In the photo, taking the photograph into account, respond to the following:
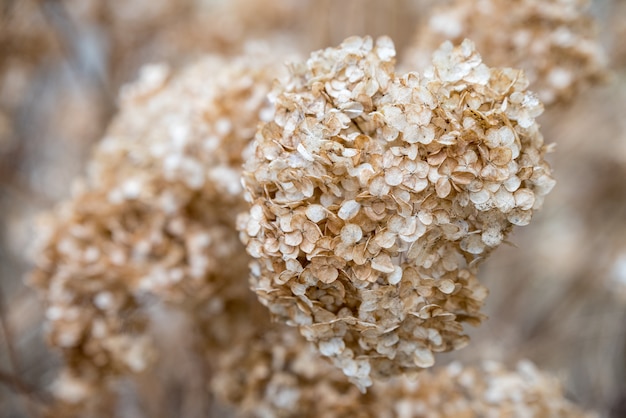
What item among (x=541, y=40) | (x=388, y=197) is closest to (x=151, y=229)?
(x=388, y=197)

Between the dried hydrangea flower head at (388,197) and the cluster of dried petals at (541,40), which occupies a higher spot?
the cluster of dried petals at (541,40)

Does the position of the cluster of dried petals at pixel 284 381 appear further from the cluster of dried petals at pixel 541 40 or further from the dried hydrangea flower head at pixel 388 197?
the cluster of dried petals at pixel 541 40

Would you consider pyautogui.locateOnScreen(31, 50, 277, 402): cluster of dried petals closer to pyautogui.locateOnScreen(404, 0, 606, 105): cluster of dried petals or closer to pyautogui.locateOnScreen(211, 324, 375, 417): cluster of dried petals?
pyautogui.locateOnScreen(211, 324, 375, 417): cluster of dried petals

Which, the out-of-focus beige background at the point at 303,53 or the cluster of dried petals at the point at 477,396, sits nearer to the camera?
the cluster of dried petals at the point at 477,396

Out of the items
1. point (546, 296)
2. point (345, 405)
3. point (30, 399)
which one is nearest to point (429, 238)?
point (345, 405)

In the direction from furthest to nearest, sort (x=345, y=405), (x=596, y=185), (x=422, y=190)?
(x=596, y=185) < (x=345, y=405) < (x=422, y=190)

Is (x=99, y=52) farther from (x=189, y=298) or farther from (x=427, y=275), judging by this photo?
(x=427, y=275)

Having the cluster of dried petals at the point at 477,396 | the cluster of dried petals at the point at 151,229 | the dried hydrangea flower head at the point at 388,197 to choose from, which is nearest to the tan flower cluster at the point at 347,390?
the cluster of dried petals at the point at 477,396

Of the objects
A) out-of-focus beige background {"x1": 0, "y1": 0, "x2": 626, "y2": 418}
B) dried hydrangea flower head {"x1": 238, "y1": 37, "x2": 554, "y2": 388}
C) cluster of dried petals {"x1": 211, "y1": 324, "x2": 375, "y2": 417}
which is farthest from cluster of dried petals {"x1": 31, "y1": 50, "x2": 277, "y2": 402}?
out-of-focus beige background {"x1": 0, "y1": 0, "x2": 626, "y2": 418}
